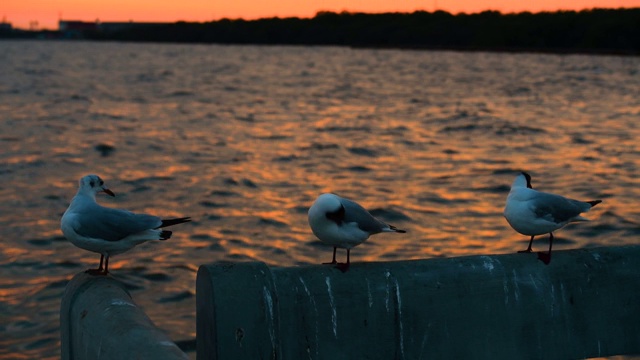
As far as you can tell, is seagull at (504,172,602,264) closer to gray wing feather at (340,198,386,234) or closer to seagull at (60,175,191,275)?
gray wing feather at (340,198,386,234)

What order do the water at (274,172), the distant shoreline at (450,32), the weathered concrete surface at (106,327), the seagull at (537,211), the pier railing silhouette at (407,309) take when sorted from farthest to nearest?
the distant shoreline at (450,32) < the water at (274,172) < the seagull at (537,211) < the pier railing silhouette at (407,309) < the weathered concrete surface at (106,327)

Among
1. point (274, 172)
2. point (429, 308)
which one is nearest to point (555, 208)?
point (429, 308)

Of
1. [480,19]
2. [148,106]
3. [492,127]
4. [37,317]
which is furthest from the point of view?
[480,19]

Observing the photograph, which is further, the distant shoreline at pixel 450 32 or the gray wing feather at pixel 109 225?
the distant shoreline at pixel 450 32

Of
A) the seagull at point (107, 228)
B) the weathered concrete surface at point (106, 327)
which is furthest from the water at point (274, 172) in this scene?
the weathered concrete surface at point (106, 327)

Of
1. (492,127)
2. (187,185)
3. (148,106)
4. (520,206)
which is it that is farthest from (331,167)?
(148,106)

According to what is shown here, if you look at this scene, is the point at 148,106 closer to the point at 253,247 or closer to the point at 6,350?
the point at 253,247

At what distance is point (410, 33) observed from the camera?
127188 mm

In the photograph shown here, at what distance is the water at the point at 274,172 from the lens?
34.1ft

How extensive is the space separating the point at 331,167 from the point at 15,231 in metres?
7.34

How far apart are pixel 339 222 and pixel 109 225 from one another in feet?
4.61

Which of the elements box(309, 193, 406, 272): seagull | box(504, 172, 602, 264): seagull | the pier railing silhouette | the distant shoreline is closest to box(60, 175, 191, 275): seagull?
the pier railing silhouette

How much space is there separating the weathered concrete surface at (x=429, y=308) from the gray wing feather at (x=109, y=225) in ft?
3.79

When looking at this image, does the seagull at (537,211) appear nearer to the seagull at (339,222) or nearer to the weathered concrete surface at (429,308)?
the weathered concrete surface at (429,308)
